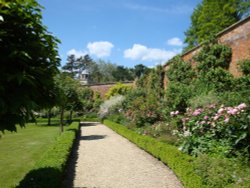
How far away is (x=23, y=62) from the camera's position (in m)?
2.97

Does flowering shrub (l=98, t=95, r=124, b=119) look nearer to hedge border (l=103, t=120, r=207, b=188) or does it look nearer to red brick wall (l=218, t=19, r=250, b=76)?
hedge border (l=103, t=120, r=207, b=188)

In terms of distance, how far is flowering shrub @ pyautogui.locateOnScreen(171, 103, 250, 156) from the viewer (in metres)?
5.55

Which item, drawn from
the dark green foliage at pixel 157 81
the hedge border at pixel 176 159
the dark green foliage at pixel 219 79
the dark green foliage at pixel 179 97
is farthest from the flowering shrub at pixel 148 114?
the dark green foliage at pixel 219 79

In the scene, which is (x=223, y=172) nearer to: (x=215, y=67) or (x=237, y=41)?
(x=237, y=41)

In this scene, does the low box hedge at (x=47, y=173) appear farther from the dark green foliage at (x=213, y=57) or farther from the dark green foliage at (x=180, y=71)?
the dark green foliage at (x=180, y=71)

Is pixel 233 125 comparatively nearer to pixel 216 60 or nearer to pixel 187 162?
pixel 187 162

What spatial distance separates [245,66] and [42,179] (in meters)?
7.46

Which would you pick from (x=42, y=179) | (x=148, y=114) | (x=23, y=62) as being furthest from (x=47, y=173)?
(x=148, y=114)

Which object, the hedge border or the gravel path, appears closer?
the hedge border

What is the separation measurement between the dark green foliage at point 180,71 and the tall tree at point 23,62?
9.97 meters

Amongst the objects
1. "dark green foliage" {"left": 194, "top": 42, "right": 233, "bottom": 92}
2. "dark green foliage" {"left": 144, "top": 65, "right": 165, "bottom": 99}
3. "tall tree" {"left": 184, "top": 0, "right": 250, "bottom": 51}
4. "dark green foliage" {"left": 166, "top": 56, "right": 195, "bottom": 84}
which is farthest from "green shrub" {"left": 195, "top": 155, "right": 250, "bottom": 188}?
"tall tree" {"left": 184, "top": 0, "right": 250, "bottom": 51}

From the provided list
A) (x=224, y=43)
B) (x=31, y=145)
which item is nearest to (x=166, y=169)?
(x=224, y=43)

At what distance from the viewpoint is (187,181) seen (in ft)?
17.0

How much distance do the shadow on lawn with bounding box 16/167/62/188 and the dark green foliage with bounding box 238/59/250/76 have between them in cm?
699
